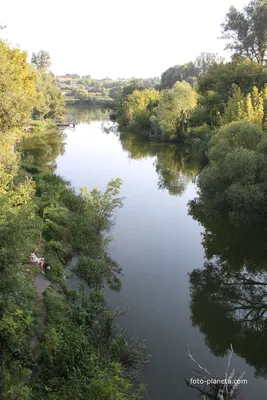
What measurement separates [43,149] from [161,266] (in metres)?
30.8

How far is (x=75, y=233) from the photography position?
16828mm

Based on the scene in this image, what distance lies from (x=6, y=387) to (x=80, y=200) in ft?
44.4

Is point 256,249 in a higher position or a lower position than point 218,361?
higher

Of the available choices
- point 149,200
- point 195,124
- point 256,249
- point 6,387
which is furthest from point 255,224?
point 195,124

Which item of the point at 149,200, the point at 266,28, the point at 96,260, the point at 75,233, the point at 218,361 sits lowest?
the point at 218,361

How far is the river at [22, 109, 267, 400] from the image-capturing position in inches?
411

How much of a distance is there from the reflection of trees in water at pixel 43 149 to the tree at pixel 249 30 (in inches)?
1133

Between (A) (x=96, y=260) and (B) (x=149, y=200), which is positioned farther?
(B) (x=149, y=200)

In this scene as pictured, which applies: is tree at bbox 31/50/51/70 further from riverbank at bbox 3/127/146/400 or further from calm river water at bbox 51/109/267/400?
riverbank at bbox 3/127/146/400

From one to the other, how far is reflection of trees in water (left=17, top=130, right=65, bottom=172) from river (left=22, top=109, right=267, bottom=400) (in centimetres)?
205

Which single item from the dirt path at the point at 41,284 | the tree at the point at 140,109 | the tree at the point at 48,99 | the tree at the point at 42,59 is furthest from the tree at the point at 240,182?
the tree at the point at 42,59

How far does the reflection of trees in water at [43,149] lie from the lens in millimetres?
35125

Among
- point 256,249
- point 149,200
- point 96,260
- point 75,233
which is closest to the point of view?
point 96,260

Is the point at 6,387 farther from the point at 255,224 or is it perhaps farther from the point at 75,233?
the point at 255,224
